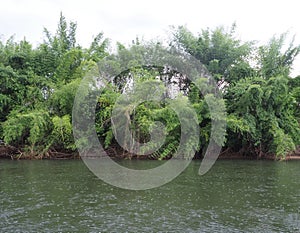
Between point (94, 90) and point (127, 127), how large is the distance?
2.81 metres

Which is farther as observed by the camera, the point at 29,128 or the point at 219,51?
the point at 219,51

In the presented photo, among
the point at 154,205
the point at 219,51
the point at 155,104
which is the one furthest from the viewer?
the point at 219,51

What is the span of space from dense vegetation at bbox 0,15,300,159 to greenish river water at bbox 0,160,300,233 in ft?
21.6

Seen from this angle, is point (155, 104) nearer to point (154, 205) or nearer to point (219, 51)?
point (219, 51)

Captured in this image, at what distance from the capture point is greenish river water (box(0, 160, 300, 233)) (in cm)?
657

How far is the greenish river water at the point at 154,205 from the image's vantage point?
21.5 feet

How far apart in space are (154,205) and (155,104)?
10.9 meters

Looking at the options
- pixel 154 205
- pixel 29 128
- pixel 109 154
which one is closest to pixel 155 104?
pixel 109 154

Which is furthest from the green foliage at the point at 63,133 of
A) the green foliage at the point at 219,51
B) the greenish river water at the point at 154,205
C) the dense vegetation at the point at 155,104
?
the green foliage at the point at 219,51

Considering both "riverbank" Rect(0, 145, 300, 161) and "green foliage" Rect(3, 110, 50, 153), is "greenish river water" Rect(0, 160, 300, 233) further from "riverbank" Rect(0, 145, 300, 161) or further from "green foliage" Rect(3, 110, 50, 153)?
"riverbank" Rect(0, 145, 300, 161)

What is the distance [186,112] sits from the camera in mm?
18094

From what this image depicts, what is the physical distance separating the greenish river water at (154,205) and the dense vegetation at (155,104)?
657 cm

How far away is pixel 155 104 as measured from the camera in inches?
739

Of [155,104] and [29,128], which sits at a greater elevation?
[155,104]
